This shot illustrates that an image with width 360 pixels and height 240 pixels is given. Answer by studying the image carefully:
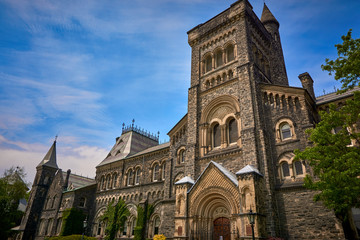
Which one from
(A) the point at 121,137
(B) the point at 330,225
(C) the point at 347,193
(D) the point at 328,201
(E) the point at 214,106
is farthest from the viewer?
(A) the point at 121,137

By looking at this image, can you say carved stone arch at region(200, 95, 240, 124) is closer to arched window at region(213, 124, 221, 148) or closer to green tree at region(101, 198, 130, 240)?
arched window at region(213, 124, 221, 148)

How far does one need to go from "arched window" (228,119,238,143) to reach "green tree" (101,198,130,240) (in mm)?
16528

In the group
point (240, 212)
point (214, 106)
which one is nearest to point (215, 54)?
point (214, 106)

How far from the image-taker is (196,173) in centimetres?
2111

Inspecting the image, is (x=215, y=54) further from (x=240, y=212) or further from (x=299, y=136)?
(x=240, y=212)

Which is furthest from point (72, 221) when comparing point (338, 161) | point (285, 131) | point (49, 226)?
point (338, 161)

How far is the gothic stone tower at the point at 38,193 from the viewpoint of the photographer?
39.8 meters

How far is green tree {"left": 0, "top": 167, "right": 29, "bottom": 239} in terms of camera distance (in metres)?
37.8

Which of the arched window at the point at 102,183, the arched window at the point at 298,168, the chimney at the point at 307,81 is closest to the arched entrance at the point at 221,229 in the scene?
the arched window at the point at 298,168

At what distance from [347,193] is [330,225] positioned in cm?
408

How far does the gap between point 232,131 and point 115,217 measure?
19.2m

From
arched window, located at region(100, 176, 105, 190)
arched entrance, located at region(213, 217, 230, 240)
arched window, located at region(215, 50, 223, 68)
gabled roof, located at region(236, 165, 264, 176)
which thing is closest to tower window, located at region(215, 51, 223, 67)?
arched window, located at region(215, 50, 223, 68)

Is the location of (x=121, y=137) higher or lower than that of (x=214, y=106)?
higher

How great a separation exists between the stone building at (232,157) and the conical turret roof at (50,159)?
1486 cm
